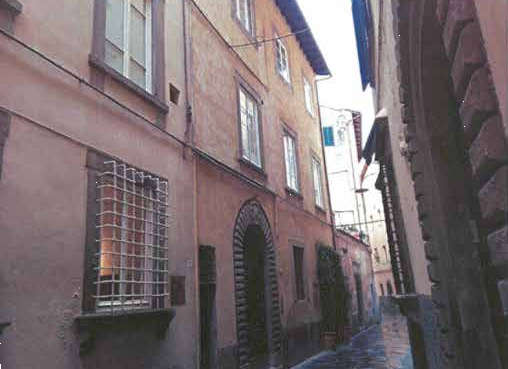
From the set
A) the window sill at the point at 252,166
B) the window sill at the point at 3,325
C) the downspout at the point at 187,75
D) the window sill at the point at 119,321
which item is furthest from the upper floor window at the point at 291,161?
the window sill at the point at 3,325

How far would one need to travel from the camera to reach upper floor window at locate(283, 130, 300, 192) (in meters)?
12.2

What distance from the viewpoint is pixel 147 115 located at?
5.99m

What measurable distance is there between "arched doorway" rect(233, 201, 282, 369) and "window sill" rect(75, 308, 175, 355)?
231 cm

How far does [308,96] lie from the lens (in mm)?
15828

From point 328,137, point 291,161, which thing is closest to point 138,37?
point 291,161

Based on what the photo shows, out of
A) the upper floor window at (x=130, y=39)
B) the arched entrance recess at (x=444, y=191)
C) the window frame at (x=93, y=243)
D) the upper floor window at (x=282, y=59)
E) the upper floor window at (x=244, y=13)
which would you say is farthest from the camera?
the upper floor window at (x=282, y=59)

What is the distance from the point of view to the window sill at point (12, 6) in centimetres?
409

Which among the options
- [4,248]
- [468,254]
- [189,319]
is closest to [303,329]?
[189,319]

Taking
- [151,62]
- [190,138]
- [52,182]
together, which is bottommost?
[52,182]

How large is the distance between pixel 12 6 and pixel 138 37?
7.41 feet

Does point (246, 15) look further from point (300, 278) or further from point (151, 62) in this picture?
point (300, 278)

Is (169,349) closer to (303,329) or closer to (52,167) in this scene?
(52,167)

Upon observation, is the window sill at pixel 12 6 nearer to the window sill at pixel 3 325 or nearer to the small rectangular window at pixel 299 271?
the window sill at pixel 3 325

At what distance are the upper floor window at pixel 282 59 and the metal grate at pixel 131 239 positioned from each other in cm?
788
